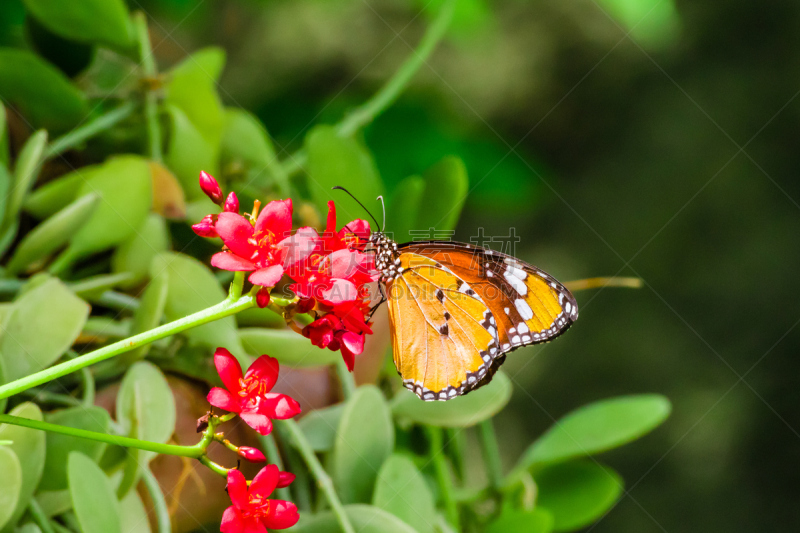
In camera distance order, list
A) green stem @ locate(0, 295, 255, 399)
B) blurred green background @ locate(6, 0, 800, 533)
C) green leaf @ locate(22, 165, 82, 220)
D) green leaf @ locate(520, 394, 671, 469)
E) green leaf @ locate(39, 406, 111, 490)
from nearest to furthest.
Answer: green stem @ locate(0, 295, 255, 399) → green leaf @ locate(39, 406, 111, 490) → green leaf @ locate(22, 165, 82, 220) → green leaf @ locate(520, 394, 671, 469) → blurred green background @ locate(6, 0, 800, 533)

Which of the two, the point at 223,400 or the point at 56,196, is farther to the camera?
the point at 56,196

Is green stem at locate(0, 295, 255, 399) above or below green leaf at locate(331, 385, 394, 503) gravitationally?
above

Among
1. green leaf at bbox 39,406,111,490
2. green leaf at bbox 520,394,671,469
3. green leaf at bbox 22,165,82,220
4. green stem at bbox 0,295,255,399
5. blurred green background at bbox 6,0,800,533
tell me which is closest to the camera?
green stem at bbox 0,295,255,399

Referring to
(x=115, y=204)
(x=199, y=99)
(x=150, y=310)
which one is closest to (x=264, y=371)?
(x=150, y=310)

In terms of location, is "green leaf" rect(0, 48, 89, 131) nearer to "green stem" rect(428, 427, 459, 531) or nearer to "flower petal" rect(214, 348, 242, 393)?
"flower petal" rect(214, 348, 242, 393)

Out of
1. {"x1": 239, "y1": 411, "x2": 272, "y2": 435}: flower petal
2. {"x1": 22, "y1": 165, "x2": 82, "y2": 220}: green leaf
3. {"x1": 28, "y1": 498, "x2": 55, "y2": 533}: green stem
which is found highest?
{"x1": 239, "y1": 411, "x2": 272, "y2": 435}: flower petal

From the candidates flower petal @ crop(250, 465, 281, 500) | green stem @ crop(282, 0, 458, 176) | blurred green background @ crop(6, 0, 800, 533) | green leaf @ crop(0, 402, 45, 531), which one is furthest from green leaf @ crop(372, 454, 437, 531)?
blurred green background @ crop(6, 0, 800, 533)

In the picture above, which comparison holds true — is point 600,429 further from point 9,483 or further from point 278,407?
point 9,483
